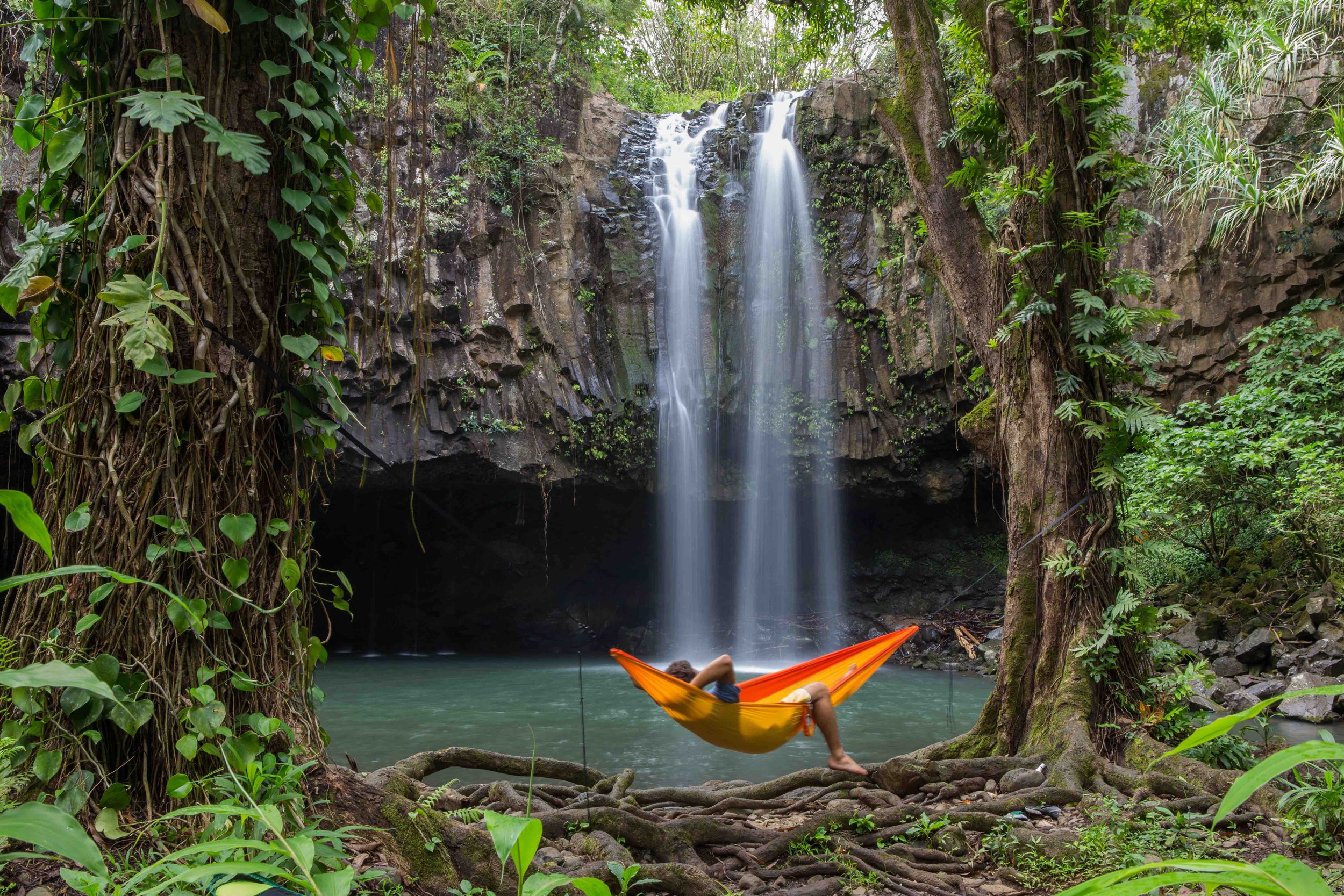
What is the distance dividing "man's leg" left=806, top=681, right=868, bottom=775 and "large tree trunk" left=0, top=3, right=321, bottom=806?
6.19ft

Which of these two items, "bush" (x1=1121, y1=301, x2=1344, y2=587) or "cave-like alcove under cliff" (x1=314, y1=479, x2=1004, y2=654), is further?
"cave-like alcove under cliff" (x1=314, y1=479, x2=1004, y2=654)

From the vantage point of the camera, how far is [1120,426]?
3316 mm

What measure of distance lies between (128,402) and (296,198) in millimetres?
509

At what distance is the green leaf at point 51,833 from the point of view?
1.75 ft

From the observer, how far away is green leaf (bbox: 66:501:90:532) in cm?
143

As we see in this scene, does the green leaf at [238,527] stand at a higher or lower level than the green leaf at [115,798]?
higher

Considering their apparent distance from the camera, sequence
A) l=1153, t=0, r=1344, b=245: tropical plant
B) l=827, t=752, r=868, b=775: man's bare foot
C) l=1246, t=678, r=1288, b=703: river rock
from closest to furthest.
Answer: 1. l=827, t=752, r=868, b=775: man's bare foot
2. l=1246, t=678, r=1288, b=703: river rock
3. l=1153, t=0, r=1344, b=245: tropical plant

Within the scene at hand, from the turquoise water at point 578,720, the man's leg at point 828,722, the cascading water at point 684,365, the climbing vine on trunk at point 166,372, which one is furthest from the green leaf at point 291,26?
the cascading water at point 684,365

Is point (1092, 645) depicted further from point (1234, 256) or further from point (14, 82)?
point (14, 82)

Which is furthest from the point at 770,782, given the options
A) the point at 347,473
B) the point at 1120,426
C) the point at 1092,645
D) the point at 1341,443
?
the point at 347,473

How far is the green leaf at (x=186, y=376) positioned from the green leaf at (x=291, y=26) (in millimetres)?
688

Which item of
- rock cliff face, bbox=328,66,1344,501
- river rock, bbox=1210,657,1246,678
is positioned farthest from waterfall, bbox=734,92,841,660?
river rock, bbox=1210,657,1246,678

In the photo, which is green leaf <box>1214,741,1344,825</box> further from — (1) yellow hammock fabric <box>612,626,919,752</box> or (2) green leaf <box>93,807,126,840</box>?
(1) yellow hammock fabric <box>612,626,919,752</box>

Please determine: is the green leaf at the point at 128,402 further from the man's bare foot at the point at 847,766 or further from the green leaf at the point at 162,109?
the man's bare foot at the point at 847,766
